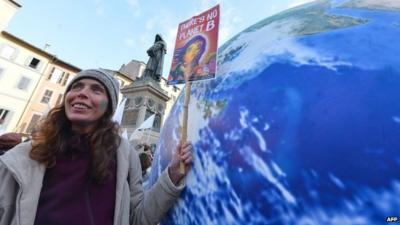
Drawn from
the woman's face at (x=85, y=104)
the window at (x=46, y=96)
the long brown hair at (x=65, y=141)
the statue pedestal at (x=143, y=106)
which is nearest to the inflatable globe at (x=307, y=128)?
the long brown hair at (x=65, y=141)

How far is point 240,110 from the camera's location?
1115 millimetres

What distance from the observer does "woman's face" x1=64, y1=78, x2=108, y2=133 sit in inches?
59.2

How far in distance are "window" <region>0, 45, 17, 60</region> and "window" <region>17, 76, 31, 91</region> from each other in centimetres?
195

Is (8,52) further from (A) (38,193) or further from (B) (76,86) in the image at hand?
(A) (38,193)

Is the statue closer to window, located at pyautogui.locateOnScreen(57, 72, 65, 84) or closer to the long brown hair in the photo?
the long brown hair

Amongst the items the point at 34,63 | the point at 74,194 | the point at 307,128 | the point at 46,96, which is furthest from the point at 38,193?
the point at 34,63

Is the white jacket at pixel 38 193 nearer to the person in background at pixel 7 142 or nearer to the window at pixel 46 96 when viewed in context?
the person in background at pixel 7 142

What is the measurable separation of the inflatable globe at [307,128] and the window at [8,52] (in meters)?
27.5

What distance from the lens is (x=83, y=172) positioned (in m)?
1.35

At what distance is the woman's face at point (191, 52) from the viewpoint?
1.58m

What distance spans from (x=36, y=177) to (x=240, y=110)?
100 centimetres

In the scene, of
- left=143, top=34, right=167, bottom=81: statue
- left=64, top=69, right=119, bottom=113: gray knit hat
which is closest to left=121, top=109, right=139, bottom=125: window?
left=143, top=34, right=167, bottom=81: statue

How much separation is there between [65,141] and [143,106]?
839 centimetres

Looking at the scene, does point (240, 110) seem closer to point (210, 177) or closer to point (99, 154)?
point (210, 177)
